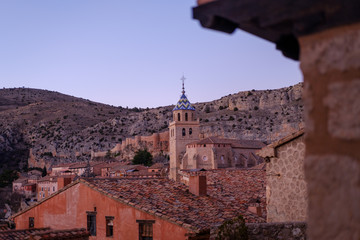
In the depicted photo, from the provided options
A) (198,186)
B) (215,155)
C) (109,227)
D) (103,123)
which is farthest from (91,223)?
(103,123)

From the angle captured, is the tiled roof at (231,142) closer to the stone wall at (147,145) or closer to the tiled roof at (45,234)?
the stone wall at (147,145)

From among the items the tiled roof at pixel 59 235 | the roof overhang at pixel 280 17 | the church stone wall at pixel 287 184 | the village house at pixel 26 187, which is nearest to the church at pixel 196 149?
the village house at pixel 26 187

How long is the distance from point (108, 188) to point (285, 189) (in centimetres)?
836

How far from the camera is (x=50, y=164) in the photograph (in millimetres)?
101188

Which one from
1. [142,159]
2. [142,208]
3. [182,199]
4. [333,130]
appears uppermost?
[142,159]

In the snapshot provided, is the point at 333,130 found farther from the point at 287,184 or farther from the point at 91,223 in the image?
the point at 91,223

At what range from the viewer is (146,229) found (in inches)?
574

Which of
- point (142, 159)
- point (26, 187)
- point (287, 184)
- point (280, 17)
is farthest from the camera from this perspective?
point (142, 159)

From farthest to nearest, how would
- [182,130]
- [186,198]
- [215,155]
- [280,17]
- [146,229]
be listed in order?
1. [182,130]
2. [215,155]
3. [186,198]
4. [146,229]
5. [280,17]

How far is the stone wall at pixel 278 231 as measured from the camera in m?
8.27

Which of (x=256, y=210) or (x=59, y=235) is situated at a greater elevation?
(x=256, y=210)

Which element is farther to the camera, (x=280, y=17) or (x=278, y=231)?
(x=278, y=231)

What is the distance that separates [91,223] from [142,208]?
301cm

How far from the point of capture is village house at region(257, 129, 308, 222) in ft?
32.5
